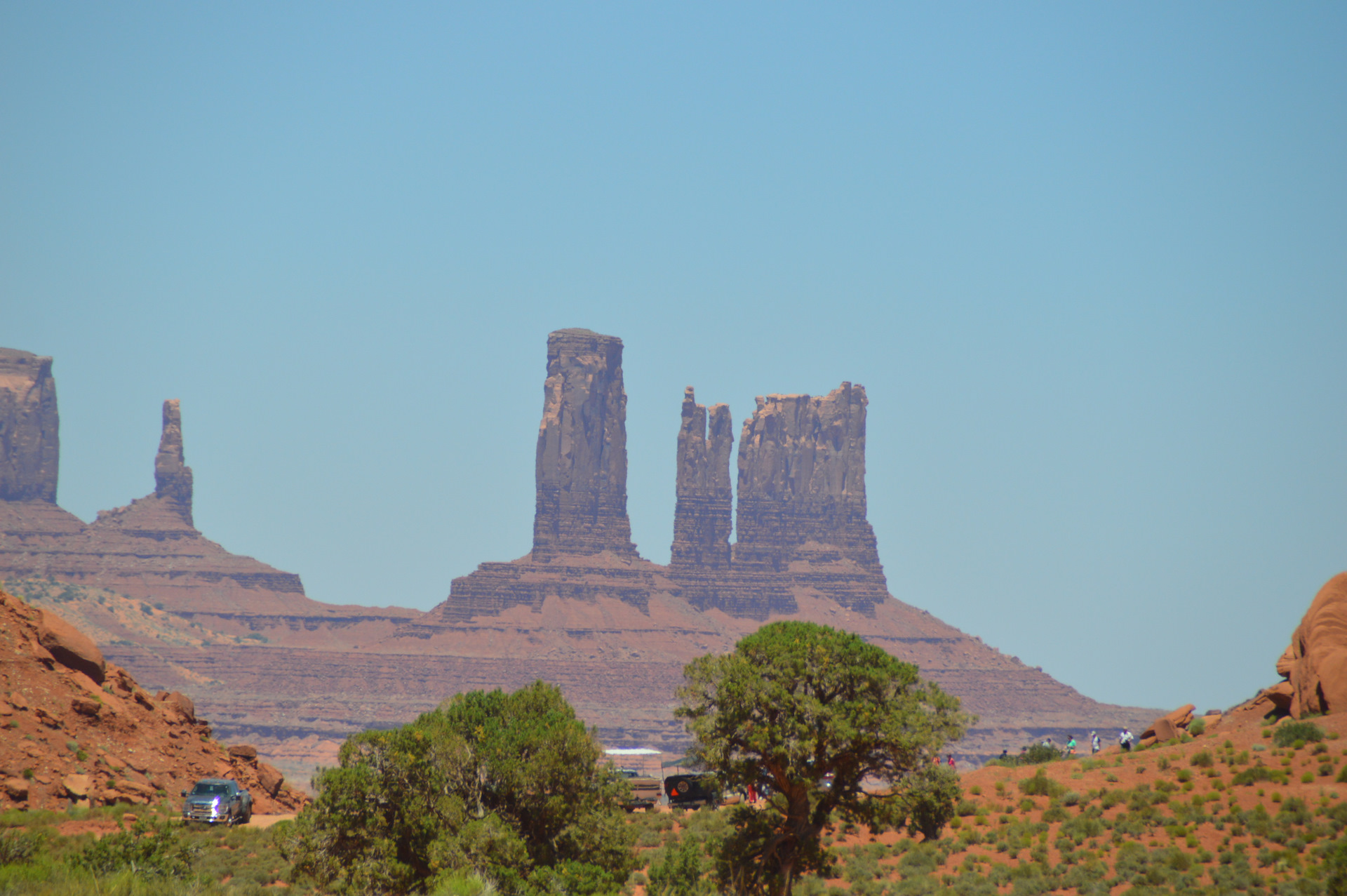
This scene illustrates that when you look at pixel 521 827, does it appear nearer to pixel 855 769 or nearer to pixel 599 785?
pixel 599 785

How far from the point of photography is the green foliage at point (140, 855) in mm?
34344

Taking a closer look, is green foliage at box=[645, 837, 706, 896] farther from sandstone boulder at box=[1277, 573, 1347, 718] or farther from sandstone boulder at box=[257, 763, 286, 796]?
sandstone boulder at box=[1277, 573, 1347, 718]

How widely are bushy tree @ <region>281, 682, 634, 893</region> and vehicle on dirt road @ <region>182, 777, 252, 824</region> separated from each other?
1205cm

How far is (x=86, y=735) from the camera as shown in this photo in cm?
5072

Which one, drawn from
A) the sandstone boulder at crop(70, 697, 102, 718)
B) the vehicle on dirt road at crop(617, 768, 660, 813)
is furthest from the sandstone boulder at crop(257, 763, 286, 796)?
the vehicle on dirt road at crop(617, 768, 660, 813)

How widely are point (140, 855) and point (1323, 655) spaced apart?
38.3m

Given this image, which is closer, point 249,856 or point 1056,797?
point 249,856

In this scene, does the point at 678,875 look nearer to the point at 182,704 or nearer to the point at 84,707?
the point at 84,707

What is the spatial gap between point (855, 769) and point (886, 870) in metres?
10.2

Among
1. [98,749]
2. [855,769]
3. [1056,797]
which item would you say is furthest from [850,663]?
[98,749]

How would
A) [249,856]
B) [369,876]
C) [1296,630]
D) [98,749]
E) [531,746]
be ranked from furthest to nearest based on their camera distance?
[1296,630] < [98,749] < [249,856] < [531,746] < [369,876]

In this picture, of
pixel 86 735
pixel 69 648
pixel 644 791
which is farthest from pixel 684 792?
pixel 69 648

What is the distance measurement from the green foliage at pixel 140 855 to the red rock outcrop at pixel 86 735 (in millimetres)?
10759

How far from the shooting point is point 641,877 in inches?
1834
